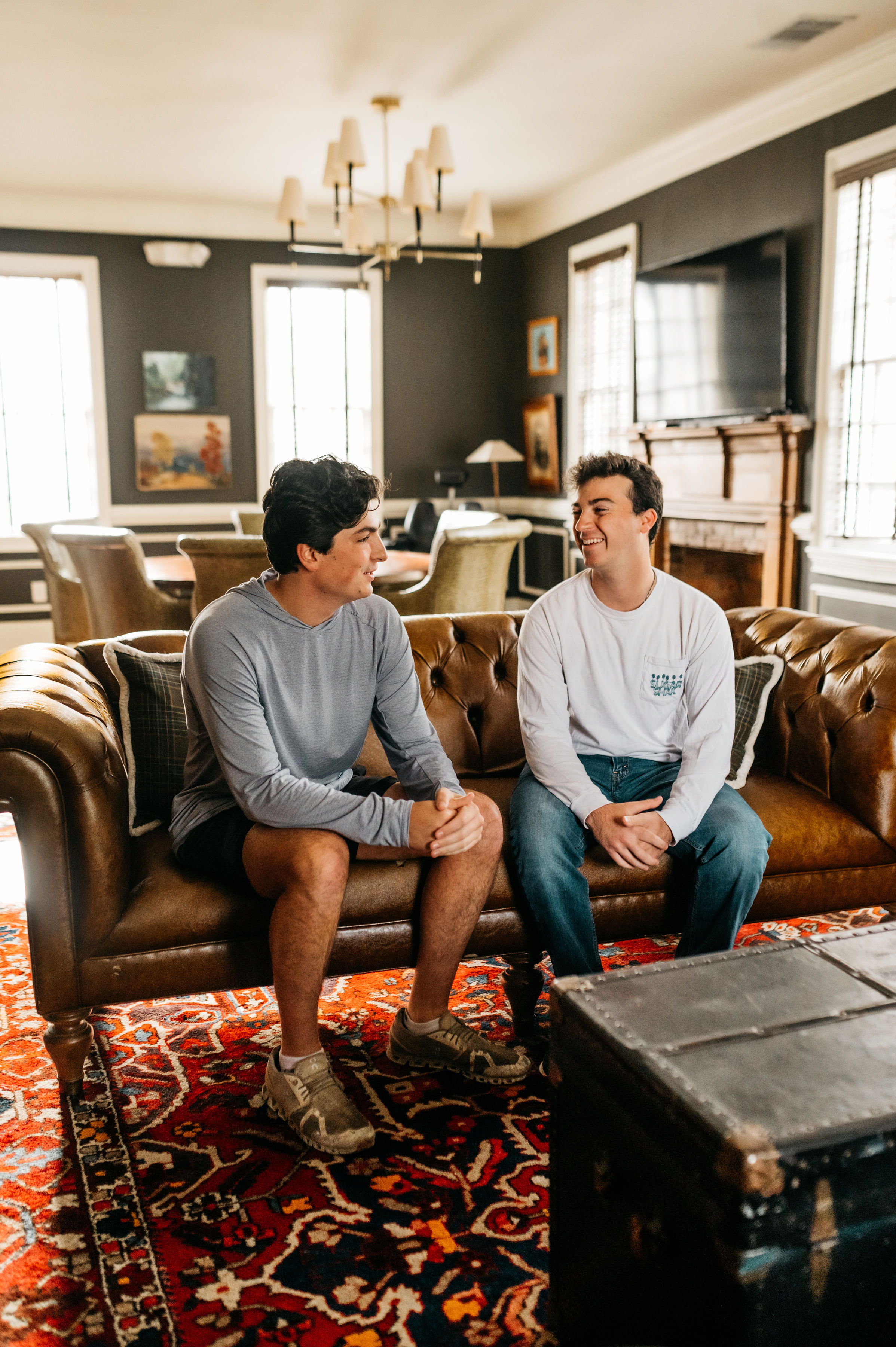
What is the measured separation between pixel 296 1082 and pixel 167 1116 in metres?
0.29

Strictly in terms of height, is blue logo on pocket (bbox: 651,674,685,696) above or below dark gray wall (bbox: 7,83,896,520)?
below

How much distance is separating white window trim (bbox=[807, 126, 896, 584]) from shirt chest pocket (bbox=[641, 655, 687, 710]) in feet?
8.68

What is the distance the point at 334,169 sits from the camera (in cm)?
454

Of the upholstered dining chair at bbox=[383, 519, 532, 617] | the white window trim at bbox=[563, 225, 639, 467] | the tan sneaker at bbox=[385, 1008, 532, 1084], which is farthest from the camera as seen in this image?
the white window trim at bbox=[563, 225, 639, 467]

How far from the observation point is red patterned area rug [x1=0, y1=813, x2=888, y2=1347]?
1433 mm

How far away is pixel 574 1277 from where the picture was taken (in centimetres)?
133

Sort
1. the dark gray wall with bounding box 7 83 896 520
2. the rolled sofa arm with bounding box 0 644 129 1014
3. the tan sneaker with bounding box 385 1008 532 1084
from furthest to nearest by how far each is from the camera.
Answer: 1. the dark gray wall with bounding box 7 83 896 520
2. the tan sneaker with bounding box 385 1008 532 1084
3. the rolled sofa arm with bounding box 0 644 129 1014

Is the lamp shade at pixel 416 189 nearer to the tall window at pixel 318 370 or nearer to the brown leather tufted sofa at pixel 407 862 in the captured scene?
the brown leather tufted sofa at pixel 407 862

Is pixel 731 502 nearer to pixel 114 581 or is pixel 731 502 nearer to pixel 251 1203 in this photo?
pixel 114 581

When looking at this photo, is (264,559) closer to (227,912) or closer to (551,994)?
(227,912)

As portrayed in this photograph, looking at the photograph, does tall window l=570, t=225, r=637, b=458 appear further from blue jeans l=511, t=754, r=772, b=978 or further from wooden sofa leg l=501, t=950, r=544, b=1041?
wooden sofa leg l=501, t=950, r=544, b=1041

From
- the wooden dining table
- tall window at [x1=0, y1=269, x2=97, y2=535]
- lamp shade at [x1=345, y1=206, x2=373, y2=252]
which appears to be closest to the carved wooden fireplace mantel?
the wooden dining table

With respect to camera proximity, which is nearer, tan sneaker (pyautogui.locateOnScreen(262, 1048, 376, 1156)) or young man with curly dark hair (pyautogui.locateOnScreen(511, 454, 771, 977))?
tan sneaker (pyautogui.locateOnScreen(262, 1048, 376, 1156))

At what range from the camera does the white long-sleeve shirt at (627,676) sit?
7.27 feet
